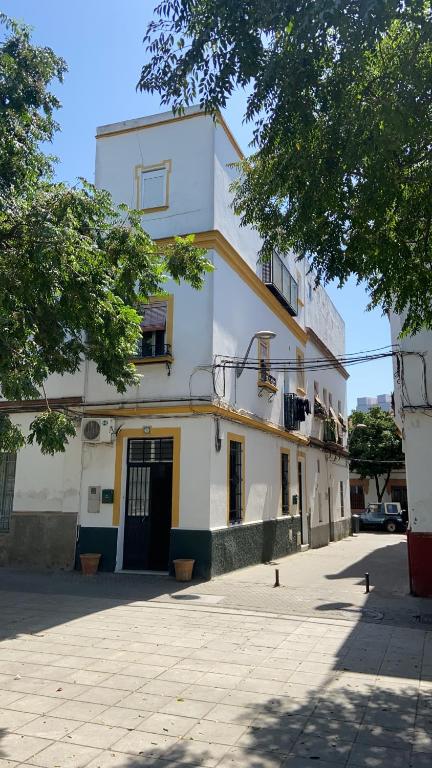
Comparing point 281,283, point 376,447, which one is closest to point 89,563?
point 281,283

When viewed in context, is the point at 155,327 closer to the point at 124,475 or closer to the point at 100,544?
the point at 124,475

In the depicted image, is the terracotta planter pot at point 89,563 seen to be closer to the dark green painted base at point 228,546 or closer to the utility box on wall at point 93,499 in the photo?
the utility box on wall at point 93,499

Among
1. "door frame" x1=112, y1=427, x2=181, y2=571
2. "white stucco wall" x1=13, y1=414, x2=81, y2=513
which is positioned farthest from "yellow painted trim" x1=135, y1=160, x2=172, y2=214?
"white stucco wall" x1=13, y1=414, x2=81, y2=513

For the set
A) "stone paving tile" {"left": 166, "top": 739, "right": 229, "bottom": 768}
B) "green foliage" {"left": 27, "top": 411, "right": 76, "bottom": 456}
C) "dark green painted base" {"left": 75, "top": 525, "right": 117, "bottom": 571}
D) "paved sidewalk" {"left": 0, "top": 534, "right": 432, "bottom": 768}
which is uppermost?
"green foliage" {"left": 27, "top": 411, "right": 76, "bottom": 456}

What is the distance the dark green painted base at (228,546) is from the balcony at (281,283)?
638cm

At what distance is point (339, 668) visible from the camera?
5.93 meters

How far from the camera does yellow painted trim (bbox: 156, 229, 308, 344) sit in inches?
482

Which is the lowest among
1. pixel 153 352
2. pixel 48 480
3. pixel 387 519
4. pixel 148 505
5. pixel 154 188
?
pixel 387 519

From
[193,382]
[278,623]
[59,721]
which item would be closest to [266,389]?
[193,382]

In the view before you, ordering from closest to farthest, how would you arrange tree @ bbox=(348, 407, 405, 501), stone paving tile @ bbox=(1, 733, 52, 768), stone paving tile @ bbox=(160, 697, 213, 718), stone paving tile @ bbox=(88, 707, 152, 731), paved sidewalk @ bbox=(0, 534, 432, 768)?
stone paving tile @ bbox=(1, 733, 52, 768) → paved sidewalk @ bbox=(0, 534, 432, 768) → stone paving tile @ bbox=(88, 707, 152, 731) → stone paving tile @ bbox=(160, 697, 213, 718) → tree @ bbox=(348, 407, 405, 501)

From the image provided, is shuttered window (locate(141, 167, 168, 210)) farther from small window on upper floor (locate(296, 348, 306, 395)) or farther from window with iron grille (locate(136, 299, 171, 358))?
small window on upper floor (locate(296, 348, 306, 395))

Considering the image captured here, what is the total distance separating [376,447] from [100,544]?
103ft

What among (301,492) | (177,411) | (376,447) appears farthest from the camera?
(376,447)

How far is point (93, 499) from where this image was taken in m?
12.1
